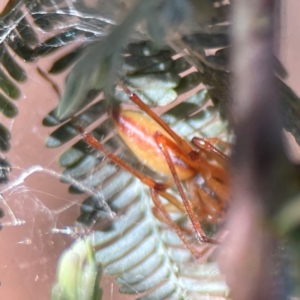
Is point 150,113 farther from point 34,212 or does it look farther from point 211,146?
point 34,212

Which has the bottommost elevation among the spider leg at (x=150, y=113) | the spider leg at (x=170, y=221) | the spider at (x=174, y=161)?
the spider leg at (x=170, y=221)

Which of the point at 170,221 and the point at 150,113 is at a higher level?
the point at 150,113

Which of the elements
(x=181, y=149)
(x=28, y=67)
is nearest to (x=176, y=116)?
(x=181, y=149)

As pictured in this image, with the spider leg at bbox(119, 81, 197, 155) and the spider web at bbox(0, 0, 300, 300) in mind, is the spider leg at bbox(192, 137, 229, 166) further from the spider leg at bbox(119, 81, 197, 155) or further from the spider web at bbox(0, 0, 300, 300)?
the spider web at bbox(0, 0, 300, 300)

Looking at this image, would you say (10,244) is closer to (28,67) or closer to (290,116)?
(28,67)

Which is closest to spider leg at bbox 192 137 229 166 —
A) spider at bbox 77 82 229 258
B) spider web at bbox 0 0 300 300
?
spider at bbox 77 82 229 258

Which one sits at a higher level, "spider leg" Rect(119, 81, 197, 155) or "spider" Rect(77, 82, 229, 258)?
"spider leg" Rect(119, 81, 197, 155)

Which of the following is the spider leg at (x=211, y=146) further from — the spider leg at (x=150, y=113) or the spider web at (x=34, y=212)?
the spider web at (x=34, y=212)

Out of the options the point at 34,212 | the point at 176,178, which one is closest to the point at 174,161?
the point at 176,178

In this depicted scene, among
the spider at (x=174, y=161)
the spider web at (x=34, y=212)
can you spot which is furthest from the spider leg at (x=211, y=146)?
the spider web at (x=34, y=212)
